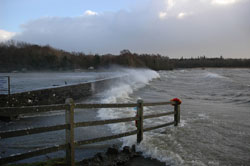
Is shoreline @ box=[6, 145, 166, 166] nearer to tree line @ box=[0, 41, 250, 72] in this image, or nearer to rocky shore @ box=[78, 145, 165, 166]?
rocky shore @ box=[78, 145, 165, 166]

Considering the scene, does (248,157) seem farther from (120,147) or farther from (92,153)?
(92,153)

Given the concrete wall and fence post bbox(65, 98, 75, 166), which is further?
the concrete wall

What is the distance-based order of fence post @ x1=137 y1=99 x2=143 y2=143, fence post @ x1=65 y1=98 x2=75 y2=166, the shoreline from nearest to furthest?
fence post @ x1=65 y1=98 x2=75 y2=166 → the shoreline → fence post @ x1=137 y1=99 x2=143 y2=143

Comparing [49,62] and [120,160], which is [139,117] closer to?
[120,160]

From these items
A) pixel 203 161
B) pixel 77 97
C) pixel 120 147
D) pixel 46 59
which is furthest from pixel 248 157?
pixel 46 59

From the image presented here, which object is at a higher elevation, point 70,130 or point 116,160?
point 70,130

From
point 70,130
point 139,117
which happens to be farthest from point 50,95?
point 70,130

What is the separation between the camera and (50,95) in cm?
1242

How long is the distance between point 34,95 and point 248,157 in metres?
9.91

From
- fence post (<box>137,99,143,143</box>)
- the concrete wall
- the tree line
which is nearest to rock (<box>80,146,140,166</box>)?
fence post (<box>137,99,143,143</box>)

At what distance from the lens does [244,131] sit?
26.8 ft

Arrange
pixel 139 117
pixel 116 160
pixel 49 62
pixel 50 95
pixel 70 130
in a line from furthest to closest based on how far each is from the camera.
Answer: pixel 49 62 < pixel 50 95 < pixel 139 117 < pixel 116 160 < pixel 70 130

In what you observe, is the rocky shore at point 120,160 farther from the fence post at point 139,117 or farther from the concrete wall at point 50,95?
the concrete wall at point 50,95

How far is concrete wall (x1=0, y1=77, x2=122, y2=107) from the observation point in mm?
10123
